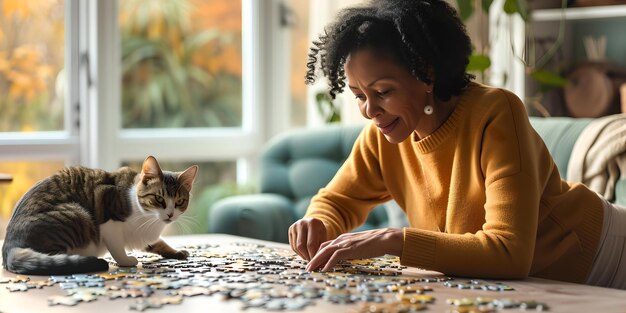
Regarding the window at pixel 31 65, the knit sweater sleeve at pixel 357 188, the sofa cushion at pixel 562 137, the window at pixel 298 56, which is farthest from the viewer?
the window at pixel 298 56

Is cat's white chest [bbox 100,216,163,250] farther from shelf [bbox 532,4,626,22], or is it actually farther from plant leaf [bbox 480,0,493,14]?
shelf [bbox 532,4,626,22]

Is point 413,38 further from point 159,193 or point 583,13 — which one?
point 583,13

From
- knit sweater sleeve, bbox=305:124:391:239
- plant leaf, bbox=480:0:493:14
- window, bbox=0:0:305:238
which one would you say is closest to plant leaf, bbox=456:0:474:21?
plant leaf, bbox=480:0:493:14

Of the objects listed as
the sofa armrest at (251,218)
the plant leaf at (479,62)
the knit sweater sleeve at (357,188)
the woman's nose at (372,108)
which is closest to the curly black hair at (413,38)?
the woman's nose at (372,108)

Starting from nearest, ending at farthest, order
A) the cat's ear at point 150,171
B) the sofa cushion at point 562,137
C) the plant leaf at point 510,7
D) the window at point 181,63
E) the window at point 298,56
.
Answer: the cat's ear at point 150,171 → the sofa cushion at point 562,137 → the plant leaf at point 510,7 → the window at point 181,63 → the window at point 298,56

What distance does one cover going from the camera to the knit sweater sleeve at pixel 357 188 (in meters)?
2.48

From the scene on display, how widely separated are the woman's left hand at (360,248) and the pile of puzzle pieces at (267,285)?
33 millimetres

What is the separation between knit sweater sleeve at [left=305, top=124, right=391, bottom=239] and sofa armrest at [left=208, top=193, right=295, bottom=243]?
1524 millimetres

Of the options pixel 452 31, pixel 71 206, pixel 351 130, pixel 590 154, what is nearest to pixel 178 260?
pixel 71 206

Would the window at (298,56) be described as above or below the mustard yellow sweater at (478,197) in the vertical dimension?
above

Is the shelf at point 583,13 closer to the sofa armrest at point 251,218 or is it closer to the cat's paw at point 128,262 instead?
the sofa armrest at point 251,218

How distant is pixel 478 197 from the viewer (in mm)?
2152

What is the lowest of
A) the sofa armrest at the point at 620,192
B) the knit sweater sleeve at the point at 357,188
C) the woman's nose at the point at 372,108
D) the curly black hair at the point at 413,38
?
the sofa armrest at the point at 620,192

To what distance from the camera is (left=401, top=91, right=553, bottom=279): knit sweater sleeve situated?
6.26 feet
